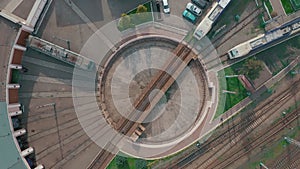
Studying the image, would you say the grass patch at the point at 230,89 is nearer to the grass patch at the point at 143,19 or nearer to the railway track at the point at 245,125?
the railway track at the point at 245,125

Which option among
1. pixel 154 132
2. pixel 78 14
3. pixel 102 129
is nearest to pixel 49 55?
pixel 78 14

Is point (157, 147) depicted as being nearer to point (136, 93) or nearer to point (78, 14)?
point (136, 93)

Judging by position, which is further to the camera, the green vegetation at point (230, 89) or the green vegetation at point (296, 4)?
the green vegetation at point (230, 89)

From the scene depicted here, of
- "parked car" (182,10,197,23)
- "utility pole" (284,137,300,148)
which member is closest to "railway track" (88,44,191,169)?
"parked car" (182,10,197,23)

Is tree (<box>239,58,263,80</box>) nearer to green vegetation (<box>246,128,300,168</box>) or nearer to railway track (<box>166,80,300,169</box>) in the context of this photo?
railway track (<box>166,80,300,169</box>)

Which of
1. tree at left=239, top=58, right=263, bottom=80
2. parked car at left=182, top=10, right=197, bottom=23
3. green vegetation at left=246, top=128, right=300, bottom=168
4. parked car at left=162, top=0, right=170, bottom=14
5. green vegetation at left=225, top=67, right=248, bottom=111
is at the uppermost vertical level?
parked car at left=162, top=0, right=170, bottom=14

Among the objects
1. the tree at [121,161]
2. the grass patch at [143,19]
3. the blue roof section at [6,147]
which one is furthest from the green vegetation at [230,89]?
the blue roof section at [6,147]
